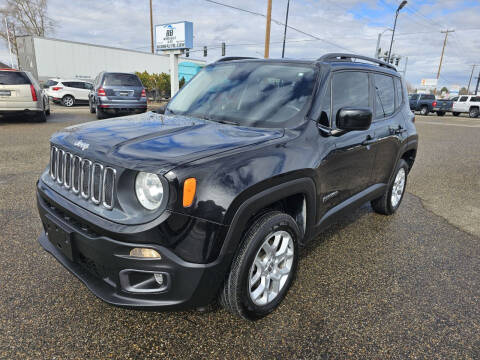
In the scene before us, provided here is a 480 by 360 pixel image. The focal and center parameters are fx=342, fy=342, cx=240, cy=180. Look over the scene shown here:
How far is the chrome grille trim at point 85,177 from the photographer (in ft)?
6.75

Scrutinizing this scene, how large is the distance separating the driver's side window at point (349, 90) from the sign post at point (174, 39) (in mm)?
19979

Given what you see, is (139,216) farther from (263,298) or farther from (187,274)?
(263,298)

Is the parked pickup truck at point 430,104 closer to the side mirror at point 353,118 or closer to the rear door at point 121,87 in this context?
the rear door at point 121,87

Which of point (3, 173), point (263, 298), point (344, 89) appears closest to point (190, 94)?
point (344, 89)

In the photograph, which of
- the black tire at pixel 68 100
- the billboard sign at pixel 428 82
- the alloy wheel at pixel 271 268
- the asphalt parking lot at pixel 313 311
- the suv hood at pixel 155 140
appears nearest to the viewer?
the suv hood at pixel 155 140

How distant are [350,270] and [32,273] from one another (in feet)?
8.98

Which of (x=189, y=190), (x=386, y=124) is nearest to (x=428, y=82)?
(x=386, y=124)

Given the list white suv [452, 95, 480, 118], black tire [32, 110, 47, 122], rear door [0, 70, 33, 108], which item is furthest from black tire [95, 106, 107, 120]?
white suv [452, 95, 480, 118]

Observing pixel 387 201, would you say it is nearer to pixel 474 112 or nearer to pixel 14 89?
pixel 14 89

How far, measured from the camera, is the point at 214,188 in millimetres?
1829

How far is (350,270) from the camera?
10.2 feet

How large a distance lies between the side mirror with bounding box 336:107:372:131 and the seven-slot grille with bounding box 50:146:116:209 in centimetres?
170

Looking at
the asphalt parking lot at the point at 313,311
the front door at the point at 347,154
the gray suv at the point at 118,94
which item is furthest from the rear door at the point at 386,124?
the gray suv at the point at 118,94

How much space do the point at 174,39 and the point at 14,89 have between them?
13730 millimetres
